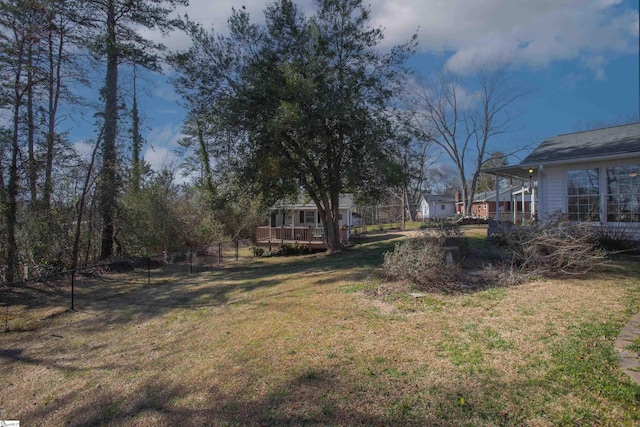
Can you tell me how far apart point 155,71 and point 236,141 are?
4574 millimetres

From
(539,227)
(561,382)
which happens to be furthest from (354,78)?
(561,382)

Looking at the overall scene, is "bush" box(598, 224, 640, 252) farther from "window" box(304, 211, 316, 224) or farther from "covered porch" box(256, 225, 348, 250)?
"window" box(304, 211, 316, 224)

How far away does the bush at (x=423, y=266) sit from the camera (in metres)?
6.21

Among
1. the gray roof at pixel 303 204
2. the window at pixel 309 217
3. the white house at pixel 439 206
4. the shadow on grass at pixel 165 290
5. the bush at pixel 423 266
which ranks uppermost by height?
the white house at pixel 439 206

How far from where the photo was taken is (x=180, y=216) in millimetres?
14953

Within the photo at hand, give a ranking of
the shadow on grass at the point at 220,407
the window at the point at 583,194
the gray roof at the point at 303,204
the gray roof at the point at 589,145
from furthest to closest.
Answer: the gray roof at the point at 303,204
the window at the point at 583,194
the gray roof at the point at 589,145
the shadow on grass at the point at 220,407

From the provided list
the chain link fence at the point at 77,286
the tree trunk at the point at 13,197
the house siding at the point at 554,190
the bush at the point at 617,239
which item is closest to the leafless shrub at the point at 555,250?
the bush at the point at 617,239

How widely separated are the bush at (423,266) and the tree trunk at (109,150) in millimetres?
9856

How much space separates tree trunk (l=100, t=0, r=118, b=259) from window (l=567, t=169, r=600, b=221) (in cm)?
1505

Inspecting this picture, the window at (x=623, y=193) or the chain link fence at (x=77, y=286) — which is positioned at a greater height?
the window at (x=623, y=193)

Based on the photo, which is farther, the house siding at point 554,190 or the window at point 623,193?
the house siding at point 554,190

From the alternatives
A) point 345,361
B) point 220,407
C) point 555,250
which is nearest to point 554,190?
point 555,250

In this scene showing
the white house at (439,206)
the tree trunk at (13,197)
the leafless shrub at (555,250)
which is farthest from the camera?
the white house at (439,206)

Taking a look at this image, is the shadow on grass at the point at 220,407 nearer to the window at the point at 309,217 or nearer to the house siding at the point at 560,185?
the house siding at the point at 560,185
